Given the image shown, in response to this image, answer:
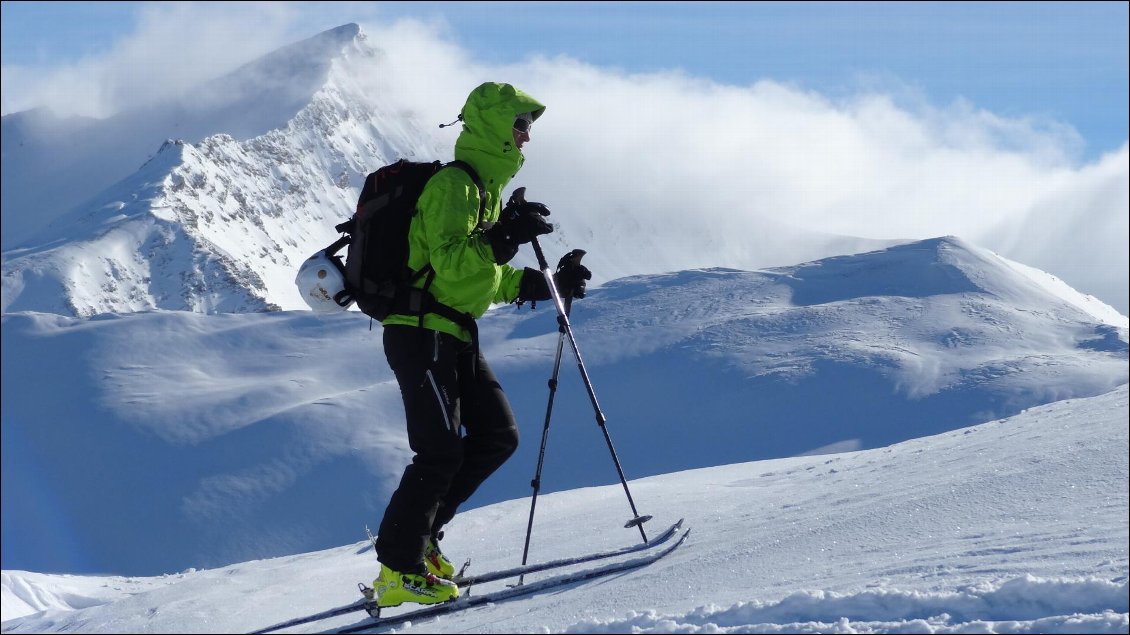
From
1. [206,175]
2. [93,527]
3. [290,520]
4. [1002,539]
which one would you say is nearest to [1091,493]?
[1002,539]

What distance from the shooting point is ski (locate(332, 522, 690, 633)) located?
4836 mm

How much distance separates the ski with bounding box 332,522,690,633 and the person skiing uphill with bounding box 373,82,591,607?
4.6 inches

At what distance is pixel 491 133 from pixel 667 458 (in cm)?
2024

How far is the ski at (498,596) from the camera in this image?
484 centimetres

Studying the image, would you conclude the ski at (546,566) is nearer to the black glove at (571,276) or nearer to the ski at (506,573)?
the ski at (506,573)

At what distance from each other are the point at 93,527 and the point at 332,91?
17079 cm

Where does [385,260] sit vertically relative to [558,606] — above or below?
above

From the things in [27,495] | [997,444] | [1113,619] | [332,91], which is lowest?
[1113,619]

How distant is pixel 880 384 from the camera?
84.2 feet

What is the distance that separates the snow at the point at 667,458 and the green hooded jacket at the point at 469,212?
136 centimetres

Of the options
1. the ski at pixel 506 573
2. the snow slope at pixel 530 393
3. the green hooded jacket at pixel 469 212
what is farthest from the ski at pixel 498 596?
the snow slope at pixel 530 393

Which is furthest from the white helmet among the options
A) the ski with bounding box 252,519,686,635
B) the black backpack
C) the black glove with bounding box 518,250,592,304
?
the ski with bounding box 252,519,686,635

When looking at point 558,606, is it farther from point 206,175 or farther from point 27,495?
point 206,175

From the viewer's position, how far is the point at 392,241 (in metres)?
5.02
